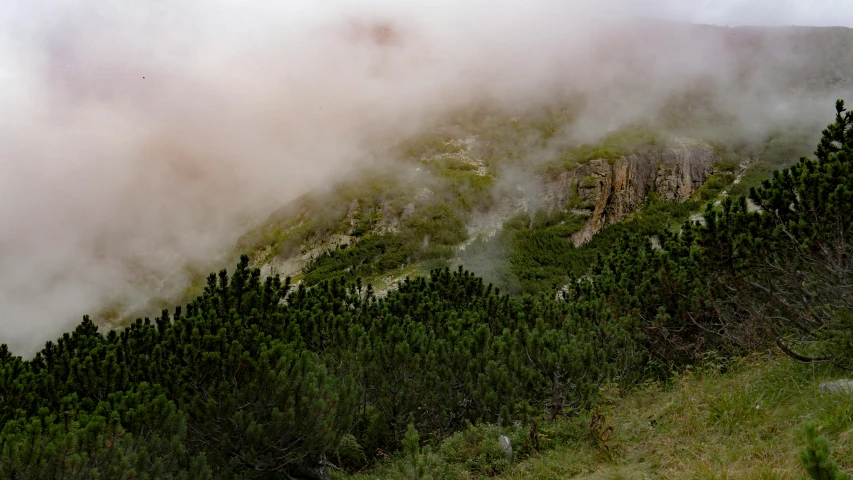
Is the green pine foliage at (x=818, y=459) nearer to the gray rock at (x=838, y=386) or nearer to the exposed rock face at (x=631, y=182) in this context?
the gray rock at (x=838, y=386)

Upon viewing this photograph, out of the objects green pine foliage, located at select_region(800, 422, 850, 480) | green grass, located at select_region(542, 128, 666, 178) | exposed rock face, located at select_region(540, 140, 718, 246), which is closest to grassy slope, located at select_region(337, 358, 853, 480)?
green pine foliage, located at select_region(800, 422, 850, 480)

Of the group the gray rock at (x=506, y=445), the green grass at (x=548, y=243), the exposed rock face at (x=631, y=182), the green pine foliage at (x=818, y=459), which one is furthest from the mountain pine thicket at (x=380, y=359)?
the exposed rock face at (x=631, y=182)

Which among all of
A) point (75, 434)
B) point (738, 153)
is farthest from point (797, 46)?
point (75, 434)

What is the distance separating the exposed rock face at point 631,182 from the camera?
14525 cm

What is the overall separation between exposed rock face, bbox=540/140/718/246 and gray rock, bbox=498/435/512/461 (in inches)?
5385

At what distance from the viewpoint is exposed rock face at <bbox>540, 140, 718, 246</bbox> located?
14525 centimetres

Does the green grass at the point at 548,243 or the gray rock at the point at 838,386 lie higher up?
the green grass at the point at 548,243

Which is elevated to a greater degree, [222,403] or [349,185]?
[349,185]

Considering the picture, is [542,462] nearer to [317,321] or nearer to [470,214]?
[317,321]

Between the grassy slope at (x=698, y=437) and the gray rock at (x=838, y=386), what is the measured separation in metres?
0.08

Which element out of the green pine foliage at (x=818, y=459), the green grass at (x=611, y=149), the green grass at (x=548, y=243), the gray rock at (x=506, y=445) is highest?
the green grass at (x=611, y=149)

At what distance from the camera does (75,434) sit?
23.8ft

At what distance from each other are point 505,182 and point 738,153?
67.3 metres

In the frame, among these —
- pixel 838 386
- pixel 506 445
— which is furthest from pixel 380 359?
pixel 838 386
